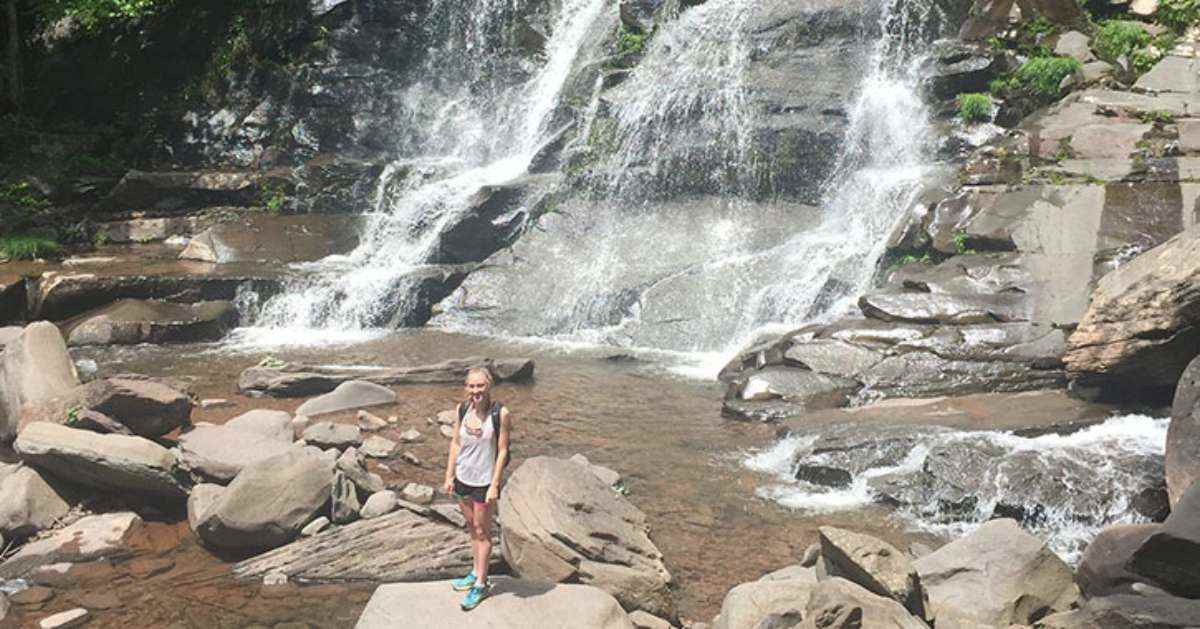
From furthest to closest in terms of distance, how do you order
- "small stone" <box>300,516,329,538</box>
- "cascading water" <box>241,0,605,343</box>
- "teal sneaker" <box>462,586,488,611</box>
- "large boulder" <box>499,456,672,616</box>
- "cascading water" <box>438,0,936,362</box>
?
"cascading water" <box>241,0,605,343</box> → "cascading water" <box>438,0,936,362</box> → "small stone" <box>300,516,329,538</box> → "large boulder" <box>499,456,672,616</box> → "teal sneaker" <box>462,586,488,611</box>

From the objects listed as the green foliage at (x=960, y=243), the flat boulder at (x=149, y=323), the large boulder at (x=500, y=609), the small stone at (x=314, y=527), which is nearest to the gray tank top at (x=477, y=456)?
the large boulder at (x=500, y=609)

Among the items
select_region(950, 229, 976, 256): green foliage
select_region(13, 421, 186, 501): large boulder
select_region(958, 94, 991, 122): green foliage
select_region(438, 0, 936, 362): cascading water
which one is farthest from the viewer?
select_region(958, 94, 991, 122): green foliage

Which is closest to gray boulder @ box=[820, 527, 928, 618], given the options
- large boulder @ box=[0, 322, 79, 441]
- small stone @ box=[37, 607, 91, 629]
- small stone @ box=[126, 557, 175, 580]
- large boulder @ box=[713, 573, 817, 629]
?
large boulder @ box=[713, 573, 817, 629]

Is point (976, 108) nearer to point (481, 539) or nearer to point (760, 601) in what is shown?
point (760, 601)

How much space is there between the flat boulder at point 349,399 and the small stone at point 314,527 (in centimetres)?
394

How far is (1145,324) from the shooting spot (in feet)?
30.6

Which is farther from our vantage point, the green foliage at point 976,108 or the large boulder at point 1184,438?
the green foliage at point 976,108

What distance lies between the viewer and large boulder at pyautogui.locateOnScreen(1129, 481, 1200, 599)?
5746 mm

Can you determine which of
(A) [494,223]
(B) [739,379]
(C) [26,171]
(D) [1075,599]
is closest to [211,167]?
(C) [26,171]

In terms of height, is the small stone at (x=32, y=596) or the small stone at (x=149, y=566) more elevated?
the small stone at (x=149, y=566)

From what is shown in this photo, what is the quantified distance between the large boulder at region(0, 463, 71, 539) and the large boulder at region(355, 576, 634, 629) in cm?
387

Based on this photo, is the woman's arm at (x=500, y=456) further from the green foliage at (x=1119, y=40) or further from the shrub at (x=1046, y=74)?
the green foliage at (x=1119, y=40)

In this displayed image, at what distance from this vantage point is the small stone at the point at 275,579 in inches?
294

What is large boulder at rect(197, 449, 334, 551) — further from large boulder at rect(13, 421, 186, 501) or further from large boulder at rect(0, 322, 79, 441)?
large boulder at rect(0, 322, 79, 441)
